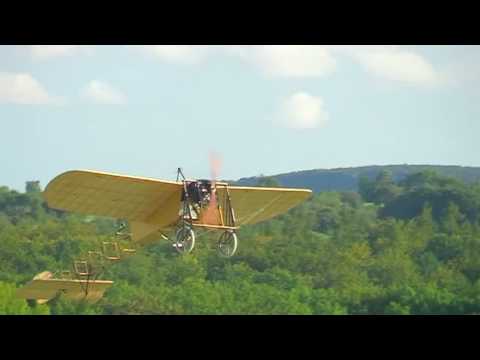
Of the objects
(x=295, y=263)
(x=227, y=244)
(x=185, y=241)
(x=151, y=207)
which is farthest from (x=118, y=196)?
(x=295, y=263)

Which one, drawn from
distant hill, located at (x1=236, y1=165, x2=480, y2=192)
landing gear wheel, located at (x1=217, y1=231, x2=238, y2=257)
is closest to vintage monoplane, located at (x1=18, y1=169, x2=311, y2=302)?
landing gear wheel, located at (x1=217, y1=231, x2=238, y2=257)

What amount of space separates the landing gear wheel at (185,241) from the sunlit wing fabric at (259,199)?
3867 mm

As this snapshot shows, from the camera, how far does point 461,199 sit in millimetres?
58250

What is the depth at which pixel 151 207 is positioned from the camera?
67.4ft

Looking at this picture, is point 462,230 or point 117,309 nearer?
point 117,309

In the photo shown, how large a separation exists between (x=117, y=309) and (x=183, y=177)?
799 inches

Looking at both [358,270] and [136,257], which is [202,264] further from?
[358,270]

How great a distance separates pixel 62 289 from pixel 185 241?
6260 mm

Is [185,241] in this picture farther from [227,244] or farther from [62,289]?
[62,289]
